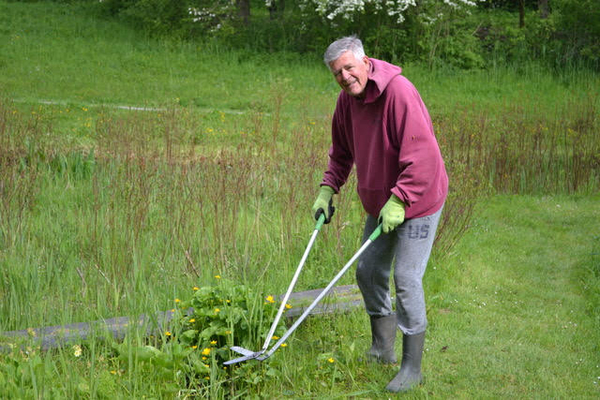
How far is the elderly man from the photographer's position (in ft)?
11.6

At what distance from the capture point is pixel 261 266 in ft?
16.6

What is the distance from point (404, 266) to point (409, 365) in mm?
569

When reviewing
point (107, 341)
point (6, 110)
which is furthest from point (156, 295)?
point (6, 110)

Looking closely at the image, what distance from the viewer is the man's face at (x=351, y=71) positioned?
11.5ft

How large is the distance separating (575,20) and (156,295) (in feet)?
45.2

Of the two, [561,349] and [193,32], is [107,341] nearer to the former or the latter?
[561,349]

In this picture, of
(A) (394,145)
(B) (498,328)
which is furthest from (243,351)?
(B) (498,328)

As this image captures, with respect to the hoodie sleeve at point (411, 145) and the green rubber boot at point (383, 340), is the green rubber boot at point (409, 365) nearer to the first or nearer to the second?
the green rubber boot at point (383, 340)

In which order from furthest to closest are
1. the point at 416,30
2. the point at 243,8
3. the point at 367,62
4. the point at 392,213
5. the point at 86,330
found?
the point at 243,8 < the point at 416,30 < the point at 86,330 < the point at 367,62 < the point at 392,213

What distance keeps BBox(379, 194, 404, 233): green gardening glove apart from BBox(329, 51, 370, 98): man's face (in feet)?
1.83

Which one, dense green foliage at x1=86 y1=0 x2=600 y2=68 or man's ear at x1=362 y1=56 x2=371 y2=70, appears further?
dense green foliage at x1=86 y1=0 x2=600 y2=68

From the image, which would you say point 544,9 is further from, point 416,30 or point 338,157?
point 338,157

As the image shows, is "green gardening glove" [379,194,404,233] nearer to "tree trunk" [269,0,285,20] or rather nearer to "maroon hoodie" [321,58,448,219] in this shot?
"maroon hoodie" [321,58,448,219]

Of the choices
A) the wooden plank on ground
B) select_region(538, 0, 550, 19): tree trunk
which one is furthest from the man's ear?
select_region(538, 0, 550, 19): tree trunk
